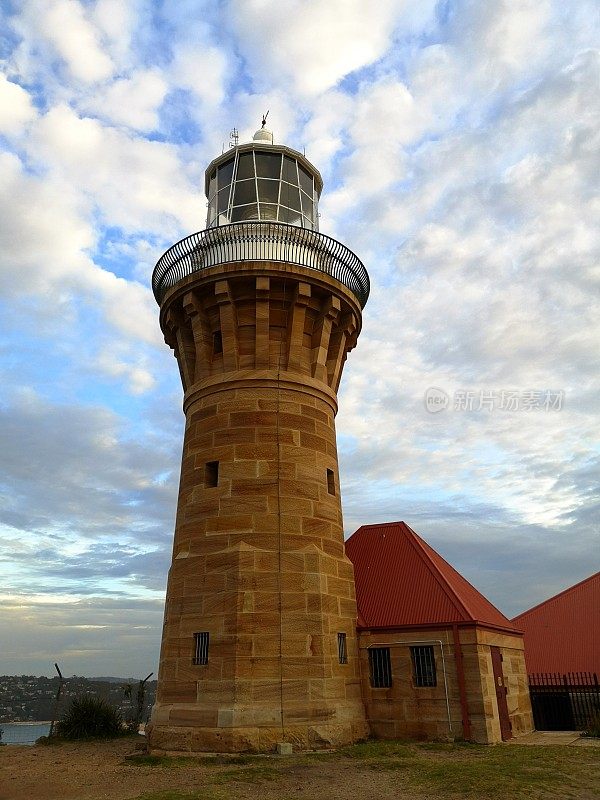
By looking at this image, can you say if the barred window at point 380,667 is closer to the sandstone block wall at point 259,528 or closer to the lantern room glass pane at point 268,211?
the sandstone block wall at point 259,528

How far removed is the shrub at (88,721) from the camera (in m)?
19.5

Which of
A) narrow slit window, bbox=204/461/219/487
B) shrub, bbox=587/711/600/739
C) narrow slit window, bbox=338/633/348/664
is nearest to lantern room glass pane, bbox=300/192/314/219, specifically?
narrow slit window, bbox=204/461/219/487

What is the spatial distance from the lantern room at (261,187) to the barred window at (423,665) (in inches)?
546

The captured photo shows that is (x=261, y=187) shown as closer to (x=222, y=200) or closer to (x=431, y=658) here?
(x=222, y=200)

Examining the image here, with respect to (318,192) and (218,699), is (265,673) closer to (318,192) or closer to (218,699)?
(218,699)

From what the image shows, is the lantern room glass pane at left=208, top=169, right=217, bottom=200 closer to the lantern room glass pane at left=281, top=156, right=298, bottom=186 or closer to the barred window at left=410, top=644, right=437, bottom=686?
the lantern room glass pane at left=281, top=156, right=298, bottom=186

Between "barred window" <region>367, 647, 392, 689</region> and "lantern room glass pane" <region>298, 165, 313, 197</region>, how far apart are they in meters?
Answer: 15.4

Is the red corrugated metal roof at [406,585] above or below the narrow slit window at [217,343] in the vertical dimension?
below

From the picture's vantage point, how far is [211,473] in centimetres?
1781

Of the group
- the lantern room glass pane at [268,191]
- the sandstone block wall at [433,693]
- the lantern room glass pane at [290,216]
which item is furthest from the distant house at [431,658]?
the lantern room glass pane at [268,191]

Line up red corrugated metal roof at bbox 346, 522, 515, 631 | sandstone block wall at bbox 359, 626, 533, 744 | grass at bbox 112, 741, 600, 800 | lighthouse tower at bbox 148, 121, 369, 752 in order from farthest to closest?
1. red corrugated metal roof at bbox 346, 522, 515, 631
2. sandstone block wall at bbox 359, 626, 533, 744
3. lighthouse tower at bbox 148, 121, 369, 752
4. grass at bbox 112, 741, 600, 800

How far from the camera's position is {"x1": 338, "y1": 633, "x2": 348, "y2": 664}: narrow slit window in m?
16.6

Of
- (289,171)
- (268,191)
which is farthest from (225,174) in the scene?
(289,171)

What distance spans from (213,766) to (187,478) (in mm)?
7773
